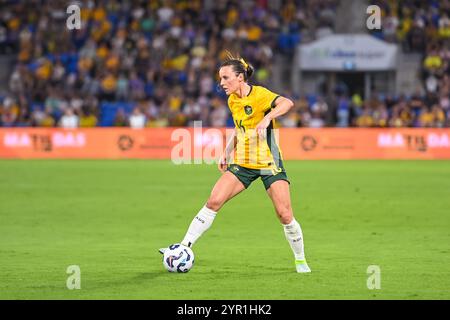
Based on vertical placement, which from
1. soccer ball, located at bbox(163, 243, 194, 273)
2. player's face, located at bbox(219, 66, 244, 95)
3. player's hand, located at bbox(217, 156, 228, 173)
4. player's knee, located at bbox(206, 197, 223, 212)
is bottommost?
soccer ball, located at bbox(163, 243, 194, 273)

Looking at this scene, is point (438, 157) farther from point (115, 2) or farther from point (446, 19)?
point (115, 2)

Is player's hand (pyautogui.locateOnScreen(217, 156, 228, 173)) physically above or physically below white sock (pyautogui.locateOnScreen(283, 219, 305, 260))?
above

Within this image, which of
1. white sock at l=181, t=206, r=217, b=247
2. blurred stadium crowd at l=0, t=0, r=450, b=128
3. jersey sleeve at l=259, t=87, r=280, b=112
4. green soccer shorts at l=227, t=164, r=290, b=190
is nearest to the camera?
jersey sleeve at l=259, t=87, r=280, b=112

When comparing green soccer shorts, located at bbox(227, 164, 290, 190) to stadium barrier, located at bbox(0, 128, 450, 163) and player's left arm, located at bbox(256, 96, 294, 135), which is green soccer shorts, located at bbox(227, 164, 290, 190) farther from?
stadium barrier, located at bbox(0, 128, 450, 163)

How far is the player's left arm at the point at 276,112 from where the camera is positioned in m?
10.3

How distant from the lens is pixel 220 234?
15023 mm

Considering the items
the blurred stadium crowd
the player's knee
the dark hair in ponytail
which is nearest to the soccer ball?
the player's knee

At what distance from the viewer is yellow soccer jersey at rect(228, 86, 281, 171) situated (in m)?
10.8

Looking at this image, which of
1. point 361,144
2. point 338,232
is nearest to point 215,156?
point 361,144

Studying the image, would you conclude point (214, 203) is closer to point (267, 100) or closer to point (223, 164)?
point (223, 164)

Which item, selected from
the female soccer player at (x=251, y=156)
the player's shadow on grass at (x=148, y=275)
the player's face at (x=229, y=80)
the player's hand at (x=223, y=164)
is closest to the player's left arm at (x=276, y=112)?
the female soccer player at (x=251, y=156)

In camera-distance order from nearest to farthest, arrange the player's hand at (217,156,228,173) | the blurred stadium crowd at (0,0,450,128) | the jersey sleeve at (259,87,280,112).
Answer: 1. the jersey sleeve at (259,87,280,112)
2. the player's hand at (217,156,228,173)
3. the blurred stadium crowd at (0,0,450,128)

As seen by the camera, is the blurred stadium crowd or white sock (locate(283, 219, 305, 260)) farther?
the blurred stadium crowd

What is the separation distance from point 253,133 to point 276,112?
56 cm
